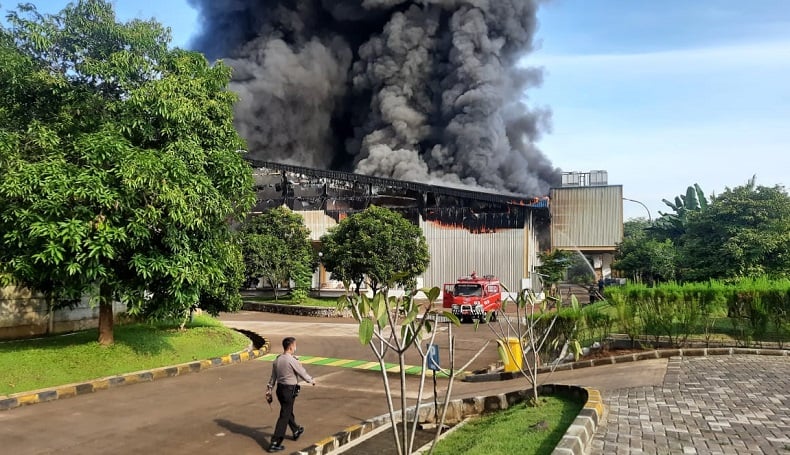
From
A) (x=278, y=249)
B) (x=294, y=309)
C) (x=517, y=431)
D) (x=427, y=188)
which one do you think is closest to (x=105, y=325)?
(x=517, y=431)

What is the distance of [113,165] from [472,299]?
16.3m

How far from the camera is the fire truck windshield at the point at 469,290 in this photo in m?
24.5

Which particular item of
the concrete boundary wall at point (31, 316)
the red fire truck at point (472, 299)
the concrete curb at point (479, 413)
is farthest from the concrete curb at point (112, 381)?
the red fire truck at point (472, 299)

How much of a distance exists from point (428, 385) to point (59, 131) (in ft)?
29.3

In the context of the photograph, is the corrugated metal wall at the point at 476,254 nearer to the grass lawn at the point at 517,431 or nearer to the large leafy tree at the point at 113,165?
the large leafy tree at the point at 113,165

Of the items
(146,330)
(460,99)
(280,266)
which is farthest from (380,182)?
(146,330)

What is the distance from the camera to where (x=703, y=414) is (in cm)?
693

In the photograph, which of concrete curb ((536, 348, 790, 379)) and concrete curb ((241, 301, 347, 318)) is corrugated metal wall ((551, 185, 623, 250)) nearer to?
concrete curb ((241, 301, 347, 318))

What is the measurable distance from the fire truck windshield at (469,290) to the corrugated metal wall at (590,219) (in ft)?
64.8

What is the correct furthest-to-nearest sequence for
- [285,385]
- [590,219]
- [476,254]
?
[590,219], [476,254], [285,385]

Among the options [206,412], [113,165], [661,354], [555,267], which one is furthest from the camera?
[555,267]

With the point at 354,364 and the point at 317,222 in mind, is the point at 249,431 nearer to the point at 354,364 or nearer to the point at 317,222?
the point at 354,364

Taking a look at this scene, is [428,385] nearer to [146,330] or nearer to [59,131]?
[146,330]

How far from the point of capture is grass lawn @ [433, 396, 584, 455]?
5984 millimetres
